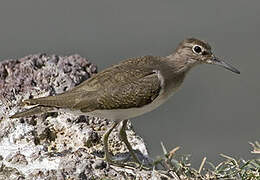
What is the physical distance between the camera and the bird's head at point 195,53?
7.88 meters

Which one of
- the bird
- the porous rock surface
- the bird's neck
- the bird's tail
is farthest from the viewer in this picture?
the bird's neck

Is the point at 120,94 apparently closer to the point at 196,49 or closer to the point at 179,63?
the point at 179,63

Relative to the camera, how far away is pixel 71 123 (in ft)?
24.3

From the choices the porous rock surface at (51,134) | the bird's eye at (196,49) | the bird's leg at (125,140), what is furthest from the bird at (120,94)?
the bird's eye at (196,49)

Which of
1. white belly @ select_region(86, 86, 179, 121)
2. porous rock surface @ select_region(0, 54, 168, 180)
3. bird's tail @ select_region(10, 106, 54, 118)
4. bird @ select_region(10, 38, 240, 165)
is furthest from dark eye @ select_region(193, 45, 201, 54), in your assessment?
bird's tail @ select_region(10, 106, 54, 118)

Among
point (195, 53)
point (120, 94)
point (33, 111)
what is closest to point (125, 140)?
point (120, 94)

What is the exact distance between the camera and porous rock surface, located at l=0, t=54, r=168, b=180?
21.1 ft

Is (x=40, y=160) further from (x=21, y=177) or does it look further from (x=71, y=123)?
(x=71, y=123)

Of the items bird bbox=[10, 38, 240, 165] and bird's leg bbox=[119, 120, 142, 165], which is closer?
bird's leg bbox=[119, 120, 142, 165]

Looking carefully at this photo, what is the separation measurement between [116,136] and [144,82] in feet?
2.36

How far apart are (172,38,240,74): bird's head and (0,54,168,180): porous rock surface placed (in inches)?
42.9

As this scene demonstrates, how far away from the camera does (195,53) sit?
25.9 feet

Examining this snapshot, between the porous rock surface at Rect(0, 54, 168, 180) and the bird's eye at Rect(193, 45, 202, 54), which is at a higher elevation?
the bird's eye at Rect(193, 45, 202, 54)

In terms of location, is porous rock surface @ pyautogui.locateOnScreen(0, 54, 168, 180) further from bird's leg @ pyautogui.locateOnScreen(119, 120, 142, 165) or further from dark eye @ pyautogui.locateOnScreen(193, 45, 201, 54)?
dark eye @ pyautogui.locateOnScreen(193, 45, 201, 54)
